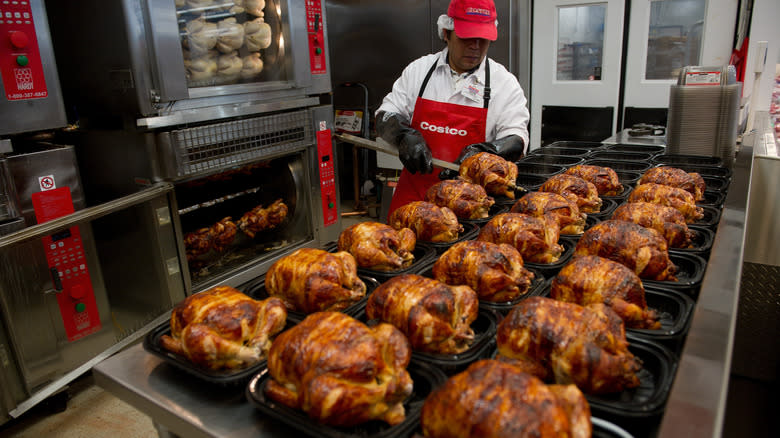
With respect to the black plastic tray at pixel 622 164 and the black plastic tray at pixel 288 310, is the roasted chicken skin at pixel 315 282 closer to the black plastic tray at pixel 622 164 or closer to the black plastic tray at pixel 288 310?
the black plastic tray at pixel 288 310

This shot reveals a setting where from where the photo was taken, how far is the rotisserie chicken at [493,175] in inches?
84.2

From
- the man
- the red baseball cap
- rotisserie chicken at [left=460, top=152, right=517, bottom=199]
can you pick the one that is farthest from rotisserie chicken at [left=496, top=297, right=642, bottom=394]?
the red baseball cap

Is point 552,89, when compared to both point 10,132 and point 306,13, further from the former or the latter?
point 10,132

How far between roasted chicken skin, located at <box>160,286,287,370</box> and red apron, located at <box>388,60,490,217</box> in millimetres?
2217

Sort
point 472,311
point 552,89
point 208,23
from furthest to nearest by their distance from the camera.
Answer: point 552,89 → point 208,23 → point 472,311

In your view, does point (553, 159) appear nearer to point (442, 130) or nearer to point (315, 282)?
point (442, 130)

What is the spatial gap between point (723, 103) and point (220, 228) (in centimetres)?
301

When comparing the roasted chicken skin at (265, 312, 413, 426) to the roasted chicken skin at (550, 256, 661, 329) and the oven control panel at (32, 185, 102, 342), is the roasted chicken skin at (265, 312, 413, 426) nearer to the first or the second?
the roasted chicken skin at (550, 256, 661, 329)

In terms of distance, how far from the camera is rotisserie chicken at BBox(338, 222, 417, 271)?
146 centimetres

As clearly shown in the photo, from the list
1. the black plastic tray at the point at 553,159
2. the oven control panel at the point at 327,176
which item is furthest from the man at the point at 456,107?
the oven control panel at the point at 327,176

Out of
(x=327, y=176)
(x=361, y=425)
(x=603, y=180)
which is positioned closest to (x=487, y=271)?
(x=361, y=425)

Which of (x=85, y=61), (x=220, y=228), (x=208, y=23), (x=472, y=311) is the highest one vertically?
(x=208, y=23)

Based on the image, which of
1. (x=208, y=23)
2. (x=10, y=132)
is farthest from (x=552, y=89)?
(x=10, y=132)

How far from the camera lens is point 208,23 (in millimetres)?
3004
